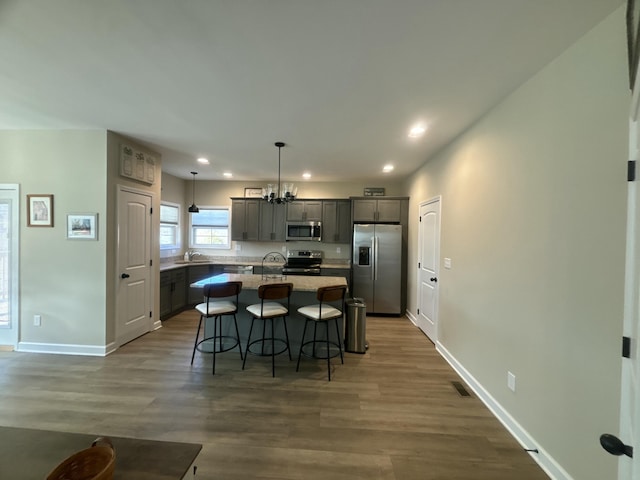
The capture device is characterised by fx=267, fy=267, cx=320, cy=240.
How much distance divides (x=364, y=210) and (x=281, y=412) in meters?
4.15

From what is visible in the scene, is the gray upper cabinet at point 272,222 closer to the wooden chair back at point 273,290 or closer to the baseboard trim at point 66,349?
the wooden chair back at point 273,290

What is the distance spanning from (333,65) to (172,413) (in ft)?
10.2

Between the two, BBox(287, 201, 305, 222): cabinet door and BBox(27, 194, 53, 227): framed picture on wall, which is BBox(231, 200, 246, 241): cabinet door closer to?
BBox(287, 201, 305, 222): cabinet door

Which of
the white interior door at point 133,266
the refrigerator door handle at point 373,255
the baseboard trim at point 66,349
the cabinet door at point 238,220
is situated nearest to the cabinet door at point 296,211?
the cabinet door at point 238,220

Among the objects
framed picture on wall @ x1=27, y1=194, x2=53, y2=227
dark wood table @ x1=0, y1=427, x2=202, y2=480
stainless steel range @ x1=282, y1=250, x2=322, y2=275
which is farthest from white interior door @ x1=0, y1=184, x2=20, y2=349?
stainless steel range @ x1=282, y1=250, x2=322, y2=275

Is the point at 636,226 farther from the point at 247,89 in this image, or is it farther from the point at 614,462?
the point at 247,89

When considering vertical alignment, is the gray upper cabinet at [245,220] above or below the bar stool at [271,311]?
above

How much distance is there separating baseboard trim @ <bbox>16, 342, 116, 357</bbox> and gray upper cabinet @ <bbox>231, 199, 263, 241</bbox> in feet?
10.4

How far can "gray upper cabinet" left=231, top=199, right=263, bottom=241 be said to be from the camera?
6094 mm

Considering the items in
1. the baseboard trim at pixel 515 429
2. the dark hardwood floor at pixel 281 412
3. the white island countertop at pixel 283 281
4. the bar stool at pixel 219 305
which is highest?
the white island countertop at pixel 283 281

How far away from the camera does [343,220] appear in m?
5.96

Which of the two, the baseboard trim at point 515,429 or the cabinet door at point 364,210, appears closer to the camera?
the baseboard trim at point 515,429

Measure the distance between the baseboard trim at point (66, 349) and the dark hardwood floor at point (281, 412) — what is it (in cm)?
9

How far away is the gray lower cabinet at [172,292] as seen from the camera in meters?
4.73
